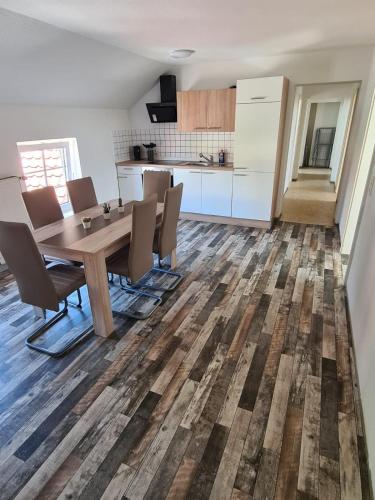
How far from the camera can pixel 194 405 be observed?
1.78 m

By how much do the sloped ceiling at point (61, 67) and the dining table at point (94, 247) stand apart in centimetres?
159

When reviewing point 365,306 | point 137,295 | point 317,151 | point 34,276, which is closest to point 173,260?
point 137,295

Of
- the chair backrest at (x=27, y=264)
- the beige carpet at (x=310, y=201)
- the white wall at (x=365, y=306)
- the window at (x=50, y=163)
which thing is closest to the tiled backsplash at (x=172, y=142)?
the window at (x=50, y=163)

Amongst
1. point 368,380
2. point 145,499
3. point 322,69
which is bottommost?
point 145,499

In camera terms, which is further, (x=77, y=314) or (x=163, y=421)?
(x=77, y=314)

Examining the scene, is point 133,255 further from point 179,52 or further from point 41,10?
point 179,52

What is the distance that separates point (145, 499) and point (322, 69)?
16.1 ft

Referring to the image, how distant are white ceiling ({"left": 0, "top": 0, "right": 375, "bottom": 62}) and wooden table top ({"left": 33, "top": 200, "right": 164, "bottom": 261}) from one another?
1.63 m

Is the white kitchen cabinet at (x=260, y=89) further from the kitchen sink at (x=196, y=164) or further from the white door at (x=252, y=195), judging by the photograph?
the kitchen sink at (x=196, y=164)

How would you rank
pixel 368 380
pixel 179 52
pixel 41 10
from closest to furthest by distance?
pixel 368 380, pixel 41 10, pixel 179 52

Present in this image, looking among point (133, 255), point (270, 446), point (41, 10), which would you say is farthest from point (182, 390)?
point (41, 10)

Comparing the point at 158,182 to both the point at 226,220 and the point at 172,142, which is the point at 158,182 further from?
the point at 172,142

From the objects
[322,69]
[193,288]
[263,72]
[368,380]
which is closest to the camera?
[368,380]

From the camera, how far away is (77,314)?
263 cm
